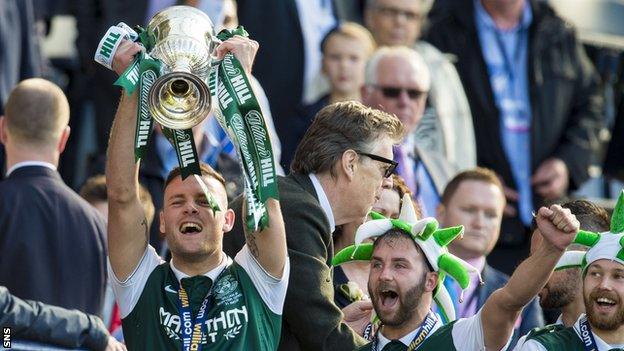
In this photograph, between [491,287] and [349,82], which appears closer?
[491,287]

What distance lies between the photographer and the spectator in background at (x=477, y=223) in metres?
9.78

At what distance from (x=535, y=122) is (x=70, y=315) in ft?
17.6

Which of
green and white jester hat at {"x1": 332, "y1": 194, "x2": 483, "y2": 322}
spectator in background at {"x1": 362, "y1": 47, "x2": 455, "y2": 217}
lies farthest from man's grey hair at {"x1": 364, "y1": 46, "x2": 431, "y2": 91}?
green and white jester hat at {"x1": 332, "y1": 194, "x2": 483, "y2": 322}

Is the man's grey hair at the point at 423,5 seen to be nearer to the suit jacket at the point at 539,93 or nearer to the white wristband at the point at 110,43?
the suit jacket at the point at 539,93

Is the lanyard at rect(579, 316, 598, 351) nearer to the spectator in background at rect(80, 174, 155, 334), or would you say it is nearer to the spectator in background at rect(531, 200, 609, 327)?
the spectator in background at rect(531, 200, 609, 327)

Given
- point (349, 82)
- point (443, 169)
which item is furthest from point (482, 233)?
point (349, 82)

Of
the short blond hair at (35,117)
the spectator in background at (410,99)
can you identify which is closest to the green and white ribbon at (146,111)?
the short blond hair at (35,117)

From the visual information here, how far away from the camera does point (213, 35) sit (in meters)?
7.25

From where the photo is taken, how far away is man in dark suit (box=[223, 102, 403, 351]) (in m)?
7.73

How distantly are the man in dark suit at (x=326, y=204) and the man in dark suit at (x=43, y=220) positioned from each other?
0.91m

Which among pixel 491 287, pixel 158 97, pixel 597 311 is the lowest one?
Answer: pixel 491 287

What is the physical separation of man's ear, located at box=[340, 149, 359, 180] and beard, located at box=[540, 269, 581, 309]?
1224mm

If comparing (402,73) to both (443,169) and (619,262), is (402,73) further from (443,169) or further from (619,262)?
(619,262)

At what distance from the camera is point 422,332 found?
7535mm
